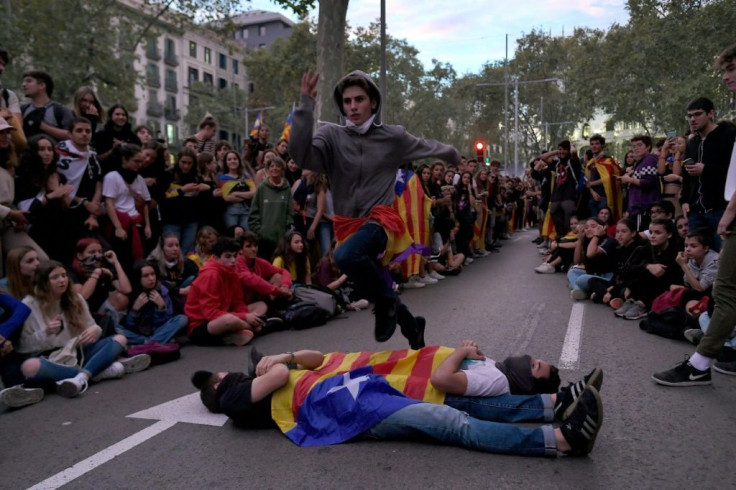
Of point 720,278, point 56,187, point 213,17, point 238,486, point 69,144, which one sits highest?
point 213,17

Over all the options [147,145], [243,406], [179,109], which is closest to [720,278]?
[243,406]

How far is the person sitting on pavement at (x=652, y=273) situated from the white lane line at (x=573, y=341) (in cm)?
50

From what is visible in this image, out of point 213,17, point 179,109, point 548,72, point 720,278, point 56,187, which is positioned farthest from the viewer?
point 179,109

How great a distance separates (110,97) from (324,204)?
18.2m

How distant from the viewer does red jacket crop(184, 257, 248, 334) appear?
6.64m

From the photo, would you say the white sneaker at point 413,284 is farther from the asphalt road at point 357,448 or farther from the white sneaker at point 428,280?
the asphalt road at point 357,448

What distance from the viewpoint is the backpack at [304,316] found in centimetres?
731

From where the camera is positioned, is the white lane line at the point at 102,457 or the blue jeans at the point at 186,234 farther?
the blue jeans at the point at 186,234

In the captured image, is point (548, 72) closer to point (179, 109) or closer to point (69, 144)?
point (179, 109)

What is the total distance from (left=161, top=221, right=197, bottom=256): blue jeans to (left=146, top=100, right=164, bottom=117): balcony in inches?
1958

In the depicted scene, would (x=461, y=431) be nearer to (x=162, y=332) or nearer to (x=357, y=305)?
(x=162, y=332)

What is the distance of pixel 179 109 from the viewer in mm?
58281

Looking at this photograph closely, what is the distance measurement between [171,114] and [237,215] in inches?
2005

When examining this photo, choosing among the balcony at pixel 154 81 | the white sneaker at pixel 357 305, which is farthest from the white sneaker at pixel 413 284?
the balcony at pixel 154 81
